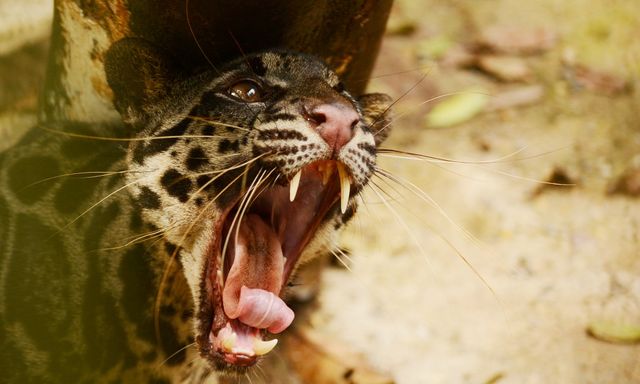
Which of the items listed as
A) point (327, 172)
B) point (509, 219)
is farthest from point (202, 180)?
point (509, 219)

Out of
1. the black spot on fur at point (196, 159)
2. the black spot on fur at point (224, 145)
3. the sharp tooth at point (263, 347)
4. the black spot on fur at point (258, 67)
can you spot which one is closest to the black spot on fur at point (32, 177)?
the black spot on fur at point (196, 159)

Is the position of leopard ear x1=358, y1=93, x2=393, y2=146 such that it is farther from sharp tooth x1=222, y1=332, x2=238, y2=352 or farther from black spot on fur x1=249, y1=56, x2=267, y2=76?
sharp tooth x1=222, y1=332, x2=238, y2=352

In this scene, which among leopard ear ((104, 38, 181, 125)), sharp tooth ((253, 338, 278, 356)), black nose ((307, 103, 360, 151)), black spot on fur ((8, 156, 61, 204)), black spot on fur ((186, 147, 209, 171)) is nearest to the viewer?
black nose ((307, 103, 360, 151))

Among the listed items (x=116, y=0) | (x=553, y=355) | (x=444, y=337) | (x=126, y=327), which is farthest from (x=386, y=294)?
(x=116, y=0)

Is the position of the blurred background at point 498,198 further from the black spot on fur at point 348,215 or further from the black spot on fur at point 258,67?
the black spot on fur at point 258,67

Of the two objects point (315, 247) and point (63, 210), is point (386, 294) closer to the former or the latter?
point (315, 247)

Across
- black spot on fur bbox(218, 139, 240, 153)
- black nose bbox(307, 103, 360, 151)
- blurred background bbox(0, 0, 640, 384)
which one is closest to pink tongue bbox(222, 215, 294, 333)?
black spot on fur bbox(218, 139, 240, 153)

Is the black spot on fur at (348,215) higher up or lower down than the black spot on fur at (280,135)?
lower down
